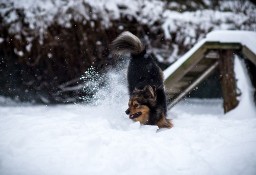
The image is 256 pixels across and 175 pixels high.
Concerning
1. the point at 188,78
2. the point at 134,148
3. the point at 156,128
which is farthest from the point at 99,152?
the point at 188,78

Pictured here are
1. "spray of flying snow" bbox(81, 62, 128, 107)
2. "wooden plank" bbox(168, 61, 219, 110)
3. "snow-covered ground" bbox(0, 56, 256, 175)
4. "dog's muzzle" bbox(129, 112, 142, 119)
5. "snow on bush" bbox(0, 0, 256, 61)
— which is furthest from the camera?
"snow on bush" bbox(0, 0, 256, 61)

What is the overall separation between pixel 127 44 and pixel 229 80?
1.52 m

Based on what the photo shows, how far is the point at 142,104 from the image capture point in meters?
3.15

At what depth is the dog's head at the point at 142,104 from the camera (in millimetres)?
3100

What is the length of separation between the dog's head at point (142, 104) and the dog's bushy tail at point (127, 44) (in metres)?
0.60

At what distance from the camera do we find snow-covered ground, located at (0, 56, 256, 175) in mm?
2004

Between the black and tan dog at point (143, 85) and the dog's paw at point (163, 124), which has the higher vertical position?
the black and tan dog at point (143, 85)

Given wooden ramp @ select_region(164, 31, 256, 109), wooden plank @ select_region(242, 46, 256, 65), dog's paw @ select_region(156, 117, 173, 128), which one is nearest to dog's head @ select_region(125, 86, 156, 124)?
dog's paw @ select_region(156, 117, 173, 128)

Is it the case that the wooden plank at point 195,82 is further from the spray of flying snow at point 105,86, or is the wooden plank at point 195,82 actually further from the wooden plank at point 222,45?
the spray of flying snow at point 105,86

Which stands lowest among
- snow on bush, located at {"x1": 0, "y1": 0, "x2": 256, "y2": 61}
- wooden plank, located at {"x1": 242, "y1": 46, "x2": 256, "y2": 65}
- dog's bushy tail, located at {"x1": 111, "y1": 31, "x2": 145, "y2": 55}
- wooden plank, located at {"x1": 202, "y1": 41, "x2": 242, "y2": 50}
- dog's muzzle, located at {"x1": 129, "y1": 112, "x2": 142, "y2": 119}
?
dog's muzzle, located at {"x1": 129, "y1": 112, "x2": 142, "y2": 119}

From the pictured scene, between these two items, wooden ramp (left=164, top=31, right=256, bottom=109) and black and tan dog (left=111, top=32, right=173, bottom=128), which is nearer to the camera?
black and tan dog (left=111, top=32, right=173, bottom=128)

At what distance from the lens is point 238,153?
2215 mm

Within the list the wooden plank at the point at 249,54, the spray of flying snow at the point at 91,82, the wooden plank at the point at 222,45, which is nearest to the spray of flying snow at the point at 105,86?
the spray of flying snow at the point at 91,82

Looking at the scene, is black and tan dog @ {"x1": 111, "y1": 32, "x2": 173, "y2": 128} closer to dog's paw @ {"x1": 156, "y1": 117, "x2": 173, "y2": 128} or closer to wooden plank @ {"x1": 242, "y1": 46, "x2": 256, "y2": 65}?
dog's paw @ {"x1": 156, "y1": 117, "x2": 173, "y2": 128}
